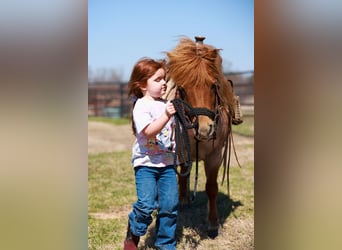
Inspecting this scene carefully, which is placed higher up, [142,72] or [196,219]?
[142,72]

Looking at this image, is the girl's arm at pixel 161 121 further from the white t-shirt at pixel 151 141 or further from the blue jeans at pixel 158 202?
the blue jeans at pixel 158 202

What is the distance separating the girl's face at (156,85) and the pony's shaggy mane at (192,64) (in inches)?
5.2

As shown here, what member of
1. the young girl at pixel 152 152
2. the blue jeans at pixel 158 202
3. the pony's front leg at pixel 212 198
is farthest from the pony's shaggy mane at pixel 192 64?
the pony's front leg at pixel 212 198

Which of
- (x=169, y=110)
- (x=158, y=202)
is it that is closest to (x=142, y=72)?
(x=169, y=110)

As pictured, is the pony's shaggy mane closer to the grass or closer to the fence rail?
the grass

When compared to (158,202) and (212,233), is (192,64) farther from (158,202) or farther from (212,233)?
(212,233)

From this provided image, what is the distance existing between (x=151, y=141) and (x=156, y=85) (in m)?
0.22

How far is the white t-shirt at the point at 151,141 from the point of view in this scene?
135 cm

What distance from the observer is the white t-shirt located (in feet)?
4.42

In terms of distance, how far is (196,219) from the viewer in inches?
78.7
